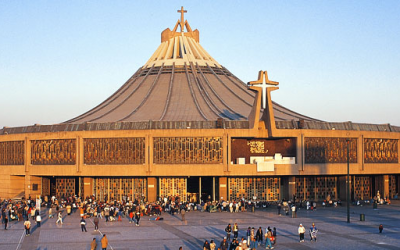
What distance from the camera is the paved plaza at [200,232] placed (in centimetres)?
2942

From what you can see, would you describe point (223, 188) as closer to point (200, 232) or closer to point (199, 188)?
point (199, 188)

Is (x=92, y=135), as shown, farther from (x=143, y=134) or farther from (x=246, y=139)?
(x=246, y=139)

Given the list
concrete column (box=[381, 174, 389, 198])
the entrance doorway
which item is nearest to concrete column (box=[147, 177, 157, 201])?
the entrance doorway

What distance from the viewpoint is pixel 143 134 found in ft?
172

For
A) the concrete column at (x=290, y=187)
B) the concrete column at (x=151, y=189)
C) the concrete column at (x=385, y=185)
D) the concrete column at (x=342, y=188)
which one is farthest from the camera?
the concrete column at (x=385, y=185)

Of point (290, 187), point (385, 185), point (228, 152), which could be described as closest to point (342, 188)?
point (385, 185)

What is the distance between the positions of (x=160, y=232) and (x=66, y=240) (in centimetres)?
531

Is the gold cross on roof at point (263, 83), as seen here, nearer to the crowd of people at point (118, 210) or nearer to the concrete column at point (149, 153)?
the crowd of people at point (118, 210)

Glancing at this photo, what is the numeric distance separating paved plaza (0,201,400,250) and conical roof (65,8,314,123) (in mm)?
14964

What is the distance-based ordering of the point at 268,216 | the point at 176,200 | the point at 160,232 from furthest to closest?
the point at 176,200 → the point at 268,216 → the point at 160,232

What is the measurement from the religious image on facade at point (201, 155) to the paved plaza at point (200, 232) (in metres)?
8.08

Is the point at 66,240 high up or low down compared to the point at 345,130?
down

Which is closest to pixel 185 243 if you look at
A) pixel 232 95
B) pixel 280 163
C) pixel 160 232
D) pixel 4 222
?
pixel 160 232

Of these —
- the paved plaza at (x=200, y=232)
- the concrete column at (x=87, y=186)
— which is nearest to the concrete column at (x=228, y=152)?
the paved plaza at (x=200, y=232)
